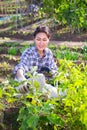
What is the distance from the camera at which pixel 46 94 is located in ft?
11.3

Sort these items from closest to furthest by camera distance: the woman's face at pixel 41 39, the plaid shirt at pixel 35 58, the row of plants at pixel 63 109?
the row of plants at pixel 63 109 < the woman's face at pixel 41 39 < the plaid shirt at pixel 35 58

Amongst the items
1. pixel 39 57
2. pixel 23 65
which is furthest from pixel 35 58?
pixel 23 65

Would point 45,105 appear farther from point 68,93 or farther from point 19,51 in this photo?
point 19,51

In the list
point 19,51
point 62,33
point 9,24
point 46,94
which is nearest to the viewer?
point 46,94

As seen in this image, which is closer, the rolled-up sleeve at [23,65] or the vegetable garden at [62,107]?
the vegetable garden at [62,107]

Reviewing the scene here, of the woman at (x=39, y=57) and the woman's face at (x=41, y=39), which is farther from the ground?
the woman's face at (x=41, y=39)

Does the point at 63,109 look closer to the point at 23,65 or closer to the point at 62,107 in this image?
the point at 62,107

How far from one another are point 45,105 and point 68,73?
333 mm

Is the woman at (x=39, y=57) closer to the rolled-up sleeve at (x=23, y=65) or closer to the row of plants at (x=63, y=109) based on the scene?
the rolled-up sleeve at (x=23, y=65)

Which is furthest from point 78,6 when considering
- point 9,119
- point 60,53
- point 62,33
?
point 9,119

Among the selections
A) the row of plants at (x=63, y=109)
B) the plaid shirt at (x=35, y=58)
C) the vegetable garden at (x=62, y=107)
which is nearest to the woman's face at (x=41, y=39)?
the plaid shirt at (x=35, y=58)

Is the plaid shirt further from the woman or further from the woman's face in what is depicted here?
the woman's face

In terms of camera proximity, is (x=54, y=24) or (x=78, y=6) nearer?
(x=78, y=6)

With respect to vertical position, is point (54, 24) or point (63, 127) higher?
point (63, 127)
